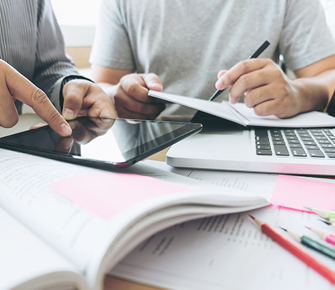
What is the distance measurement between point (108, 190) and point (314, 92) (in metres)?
0.56

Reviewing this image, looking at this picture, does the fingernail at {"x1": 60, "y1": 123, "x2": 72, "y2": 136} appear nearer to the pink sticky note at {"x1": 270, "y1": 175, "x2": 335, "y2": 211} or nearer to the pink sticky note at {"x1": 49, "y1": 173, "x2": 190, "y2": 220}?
the pink sticky note at {"x1": 49, "y1": 173, "x2": 190, "y2": 220}

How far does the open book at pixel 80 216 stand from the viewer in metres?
0.16

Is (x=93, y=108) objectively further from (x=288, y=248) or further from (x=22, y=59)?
(x=288, y=248)

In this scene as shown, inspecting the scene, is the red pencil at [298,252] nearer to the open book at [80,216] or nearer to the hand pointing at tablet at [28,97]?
the open book at [80,216]

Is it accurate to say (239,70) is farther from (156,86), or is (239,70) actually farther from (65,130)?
(65,130)

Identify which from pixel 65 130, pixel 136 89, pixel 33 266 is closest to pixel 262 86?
pixel 136 89

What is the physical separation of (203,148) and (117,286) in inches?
10.1

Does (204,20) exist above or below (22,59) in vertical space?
above

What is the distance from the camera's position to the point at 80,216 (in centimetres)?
19

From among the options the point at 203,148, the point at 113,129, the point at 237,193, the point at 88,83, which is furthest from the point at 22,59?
the point at 237,193

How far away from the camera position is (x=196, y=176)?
0.35 m

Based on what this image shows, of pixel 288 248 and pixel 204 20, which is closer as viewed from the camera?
pixel 288 248

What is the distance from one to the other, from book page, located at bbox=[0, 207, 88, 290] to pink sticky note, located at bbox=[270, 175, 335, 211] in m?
0.20

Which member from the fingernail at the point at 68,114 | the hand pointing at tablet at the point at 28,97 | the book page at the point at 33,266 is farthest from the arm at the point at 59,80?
the book page at the point at 33,266
